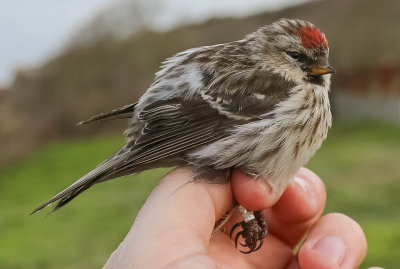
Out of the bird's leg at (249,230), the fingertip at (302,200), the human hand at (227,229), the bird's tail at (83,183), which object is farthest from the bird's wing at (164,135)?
the fingertip at (302,200)

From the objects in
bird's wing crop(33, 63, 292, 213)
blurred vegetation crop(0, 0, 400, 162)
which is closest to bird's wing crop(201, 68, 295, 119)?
bird's wing crop(33, 63, 292, 213)

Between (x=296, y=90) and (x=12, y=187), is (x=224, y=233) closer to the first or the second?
(x=296, y=90)

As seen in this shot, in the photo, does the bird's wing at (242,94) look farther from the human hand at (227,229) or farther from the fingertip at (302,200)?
the fingertip at (302,200)

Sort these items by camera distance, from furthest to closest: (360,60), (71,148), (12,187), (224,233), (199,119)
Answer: (71,148), (360,60), (12,187), (224,233), (199,119)

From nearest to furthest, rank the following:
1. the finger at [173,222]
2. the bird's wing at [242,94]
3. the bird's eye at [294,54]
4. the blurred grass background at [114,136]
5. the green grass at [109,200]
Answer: the finger at [173,222] → the bird's wing at [242,94] → the bird's eye at [294,54] → the green grass at [109,200] → the blurred grass background at [114,136]

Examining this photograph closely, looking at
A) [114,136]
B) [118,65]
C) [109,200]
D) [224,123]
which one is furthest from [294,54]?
[118,65]

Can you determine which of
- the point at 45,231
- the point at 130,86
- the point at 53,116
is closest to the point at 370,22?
the point at 130,86

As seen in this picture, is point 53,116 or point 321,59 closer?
point 321,59
